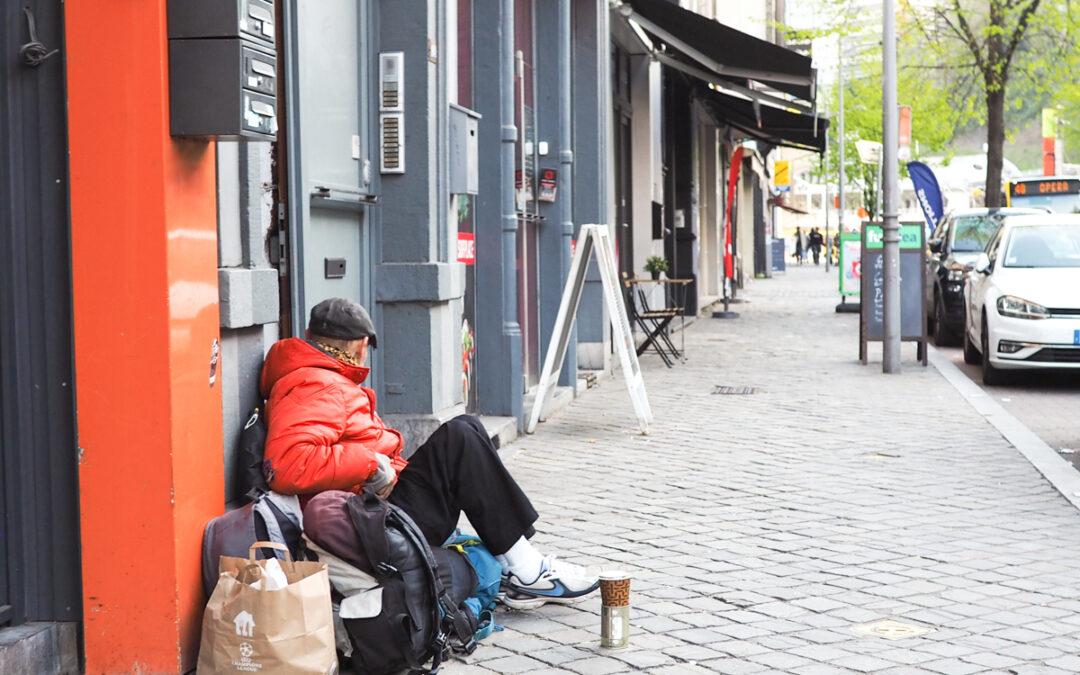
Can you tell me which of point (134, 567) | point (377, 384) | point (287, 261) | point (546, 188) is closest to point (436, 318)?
point (377, 384)

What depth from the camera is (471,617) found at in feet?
16.2

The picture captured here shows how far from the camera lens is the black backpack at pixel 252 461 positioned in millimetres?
4855

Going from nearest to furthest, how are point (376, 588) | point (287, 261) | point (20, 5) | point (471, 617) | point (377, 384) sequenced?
point (20, 5) < point (376, 588) < point (471, 617) < point (287, 261) < point (377, 384)

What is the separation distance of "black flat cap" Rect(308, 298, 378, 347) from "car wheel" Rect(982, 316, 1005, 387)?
31.2 feet

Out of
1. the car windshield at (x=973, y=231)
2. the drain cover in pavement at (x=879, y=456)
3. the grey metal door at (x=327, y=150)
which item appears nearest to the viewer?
the grey metal door at (x=327, y=150)

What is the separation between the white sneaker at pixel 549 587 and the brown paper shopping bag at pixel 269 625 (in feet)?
4.02

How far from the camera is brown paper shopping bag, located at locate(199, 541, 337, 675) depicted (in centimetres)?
414

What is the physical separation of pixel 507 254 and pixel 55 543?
5.86 metres

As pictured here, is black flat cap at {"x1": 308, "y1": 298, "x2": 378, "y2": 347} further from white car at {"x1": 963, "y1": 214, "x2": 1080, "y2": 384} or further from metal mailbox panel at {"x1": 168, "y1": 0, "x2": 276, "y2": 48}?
white car at {"x1": 963, "y1": 214, "x2": 1080, "y2": 384}

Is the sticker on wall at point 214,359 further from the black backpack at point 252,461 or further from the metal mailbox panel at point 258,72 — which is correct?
→ the metal mailbox panel at point 258,72

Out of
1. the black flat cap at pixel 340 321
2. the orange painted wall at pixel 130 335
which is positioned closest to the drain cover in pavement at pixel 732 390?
the black flat cap at pixel 340 321

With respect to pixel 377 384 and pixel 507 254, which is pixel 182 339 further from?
pixel 507 254

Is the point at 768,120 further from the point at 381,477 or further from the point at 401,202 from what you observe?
the point at 381,477

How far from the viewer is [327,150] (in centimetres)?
696
